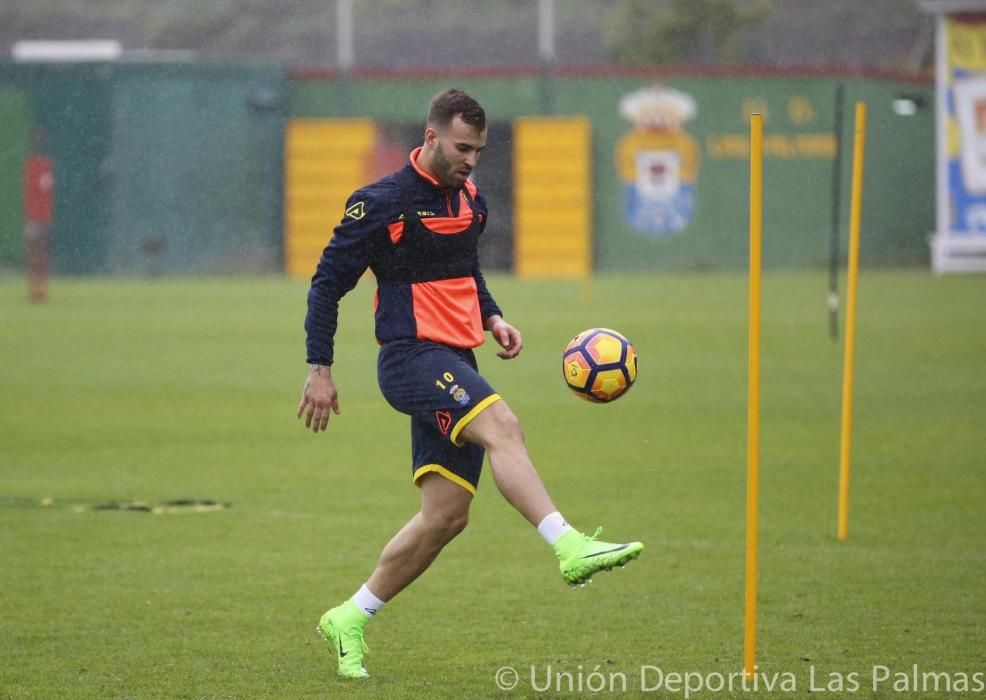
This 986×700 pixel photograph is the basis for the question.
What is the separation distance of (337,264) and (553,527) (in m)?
1.32

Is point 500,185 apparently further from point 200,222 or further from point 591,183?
point 200,222

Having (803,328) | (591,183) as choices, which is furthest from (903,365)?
(591,183)

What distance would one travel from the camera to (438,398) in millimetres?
6211

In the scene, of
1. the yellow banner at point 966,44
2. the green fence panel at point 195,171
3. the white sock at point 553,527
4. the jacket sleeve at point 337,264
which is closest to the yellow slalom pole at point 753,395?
the white sock at point 553,527

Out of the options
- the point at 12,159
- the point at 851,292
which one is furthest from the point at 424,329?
the point at 12,159

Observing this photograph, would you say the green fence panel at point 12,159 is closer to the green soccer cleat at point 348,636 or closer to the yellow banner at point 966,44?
the yellow banner at point 966,44

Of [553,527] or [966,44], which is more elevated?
[966,44]

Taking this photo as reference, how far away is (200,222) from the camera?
4144 cm

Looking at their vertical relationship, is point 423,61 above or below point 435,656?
above

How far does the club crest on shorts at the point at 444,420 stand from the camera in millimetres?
6203

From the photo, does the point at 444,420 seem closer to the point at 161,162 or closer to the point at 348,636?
the point at 348,636

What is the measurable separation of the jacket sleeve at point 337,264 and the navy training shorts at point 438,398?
0.86 ft

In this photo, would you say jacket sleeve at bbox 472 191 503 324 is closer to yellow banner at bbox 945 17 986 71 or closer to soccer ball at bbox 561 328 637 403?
soccer ball at bbox 561 328 637 403

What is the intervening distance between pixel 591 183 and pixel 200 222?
9706mm
